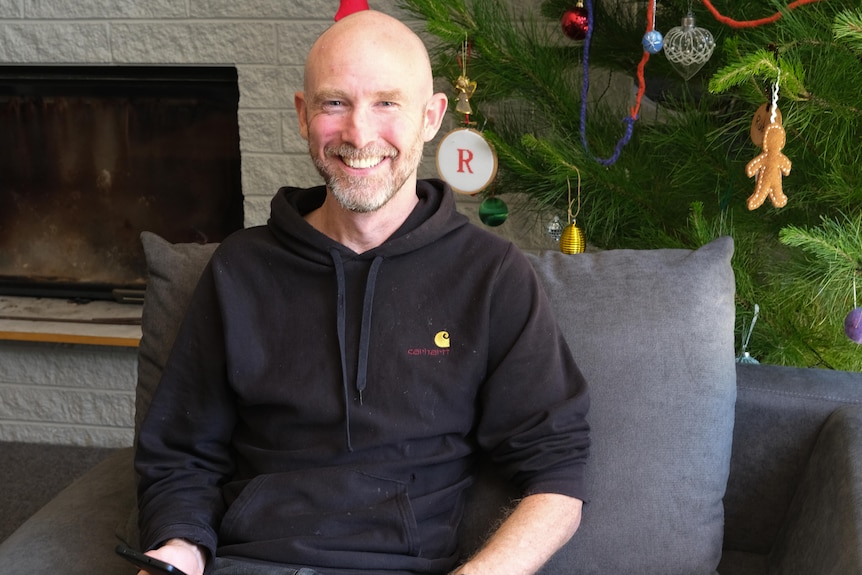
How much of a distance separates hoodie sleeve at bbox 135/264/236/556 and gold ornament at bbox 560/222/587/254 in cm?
63

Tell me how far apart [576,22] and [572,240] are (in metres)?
0.37

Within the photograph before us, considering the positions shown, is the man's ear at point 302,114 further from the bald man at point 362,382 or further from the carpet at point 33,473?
the carpet at point 33,473

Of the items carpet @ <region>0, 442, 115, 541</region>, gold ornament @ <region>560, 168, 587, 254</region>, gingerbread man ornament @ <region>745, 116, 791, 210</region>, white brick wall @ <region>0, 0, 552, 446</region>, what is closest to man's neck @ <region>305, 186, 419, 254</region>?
gold ornament @ <region>560, 168, 587, 254</region>

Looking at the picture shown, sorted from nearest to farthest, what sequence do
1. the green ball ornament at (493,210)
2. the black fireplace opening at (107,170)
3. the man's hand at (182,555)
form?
1. the man's hand at (182,555)
2. the green ball ornament at (493,210)
3. the black fireplace opening at (107,170)

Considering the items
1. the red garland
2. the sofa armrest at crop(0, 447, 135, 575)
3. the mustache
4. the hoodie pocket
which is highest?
the red garland

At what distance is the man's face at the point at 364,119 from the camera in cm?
127

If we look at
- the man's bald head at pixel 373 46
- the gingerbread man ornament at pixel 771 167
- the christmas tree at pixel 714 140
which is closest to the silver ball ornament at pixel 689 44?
the christmas tree at pixel 714 140

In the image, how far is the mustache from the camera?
128 centimetres

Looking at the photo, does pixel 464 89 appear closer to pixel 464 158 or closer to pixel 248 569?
Result: pixel 464 158

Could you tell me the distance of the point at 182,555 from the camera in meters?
1.19

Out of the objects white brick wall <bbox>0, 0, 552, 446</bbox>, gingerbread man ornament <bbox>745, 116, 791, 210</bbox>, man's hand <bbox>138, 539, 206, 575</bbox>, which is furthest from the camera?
white brick wall <bbox>0, 0, 552, 446</bbox>

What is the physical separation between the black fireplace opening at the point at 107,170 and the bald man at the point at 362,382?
1.26m

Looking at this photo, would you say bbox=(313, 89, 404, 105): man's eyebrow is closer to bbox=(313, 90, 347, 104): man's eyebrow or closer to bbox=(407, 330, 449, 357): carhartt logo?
bbox=(313, 90, 347, 104): man's eyebrow

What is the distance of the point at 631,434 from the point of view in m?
1.26
